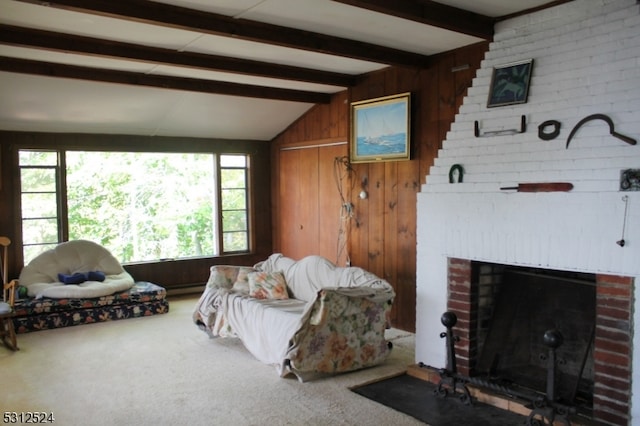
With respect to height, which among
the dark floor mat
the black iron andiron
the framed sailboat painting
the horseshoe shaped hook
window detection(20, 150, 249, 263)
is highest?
the framed sailboat painting

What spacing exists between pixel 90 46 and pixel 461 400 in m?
3.87

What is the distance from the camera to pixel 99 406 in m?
3.66

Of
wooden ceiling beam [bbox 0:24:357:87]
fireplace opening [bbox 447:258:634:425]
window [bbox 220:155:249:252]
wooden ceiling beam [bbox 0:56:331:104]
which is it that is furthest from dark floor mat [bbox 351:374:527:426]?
window [bbox 220:155:249:252]

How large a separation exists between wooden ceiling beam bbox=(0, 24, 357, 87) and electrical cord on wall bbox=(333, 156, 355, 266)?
3.26 ft

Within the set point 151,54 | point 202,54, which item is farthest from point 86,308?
point 202,54

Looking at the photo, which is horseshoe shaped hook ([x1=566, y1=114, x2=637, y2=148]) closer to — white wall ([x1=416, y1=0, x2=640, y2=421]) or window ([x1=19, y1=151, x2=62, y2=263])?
white wall ([x1=416, y1=0, x2=640, y2=421])

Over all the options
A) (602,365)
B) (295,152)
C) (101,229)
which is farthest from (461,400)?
(101,229)

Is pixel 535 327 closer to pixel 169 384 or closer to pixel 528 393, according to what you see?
pixel 528 393

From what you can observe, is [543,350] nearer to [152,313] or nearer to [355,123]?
[355,123]

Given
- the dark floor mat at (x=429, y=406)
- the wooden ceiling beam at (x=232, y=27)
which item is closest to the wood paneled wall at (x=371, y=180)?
the wooden ceiling beam at (x=232, y=27)

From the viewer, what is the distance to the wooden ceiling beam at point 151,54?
4.04 meters

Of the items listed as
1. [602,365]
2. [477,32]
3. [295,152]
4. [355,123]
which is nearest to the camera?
[602,365]

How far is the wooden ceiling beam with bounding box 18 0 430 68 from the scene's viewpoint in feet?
10.9

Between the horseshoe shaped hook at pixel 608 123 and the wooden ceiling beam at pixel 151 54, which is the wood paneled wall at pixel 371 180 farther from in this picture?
the horseshoe shaped hook at pixel 608 123
